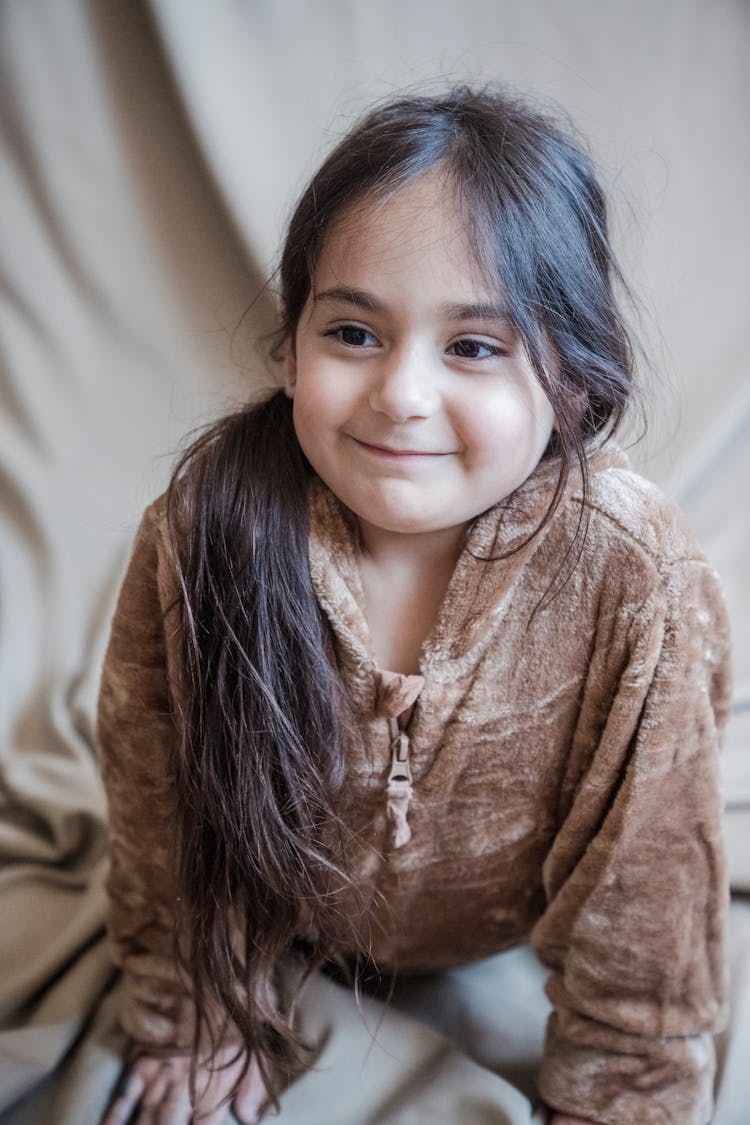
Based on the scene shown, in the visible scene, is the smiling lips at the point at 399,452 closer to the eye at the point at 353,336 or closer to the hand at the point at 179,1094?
the eye at the point at 353,336

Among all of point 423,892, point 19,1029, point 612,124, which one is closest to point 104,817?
point 19,1029

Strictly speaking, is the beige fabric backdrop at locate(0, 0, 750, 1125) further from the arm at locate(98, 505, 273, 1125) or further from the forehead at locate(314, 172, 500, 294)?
the forehead at locate(314, 172, 500, 294)

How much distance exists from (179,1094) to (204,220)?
108 cm

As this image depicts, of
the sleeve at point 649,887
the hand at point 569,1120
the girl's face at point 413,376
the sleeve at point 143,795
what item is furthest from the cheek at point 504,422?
the hand at point 569,1120

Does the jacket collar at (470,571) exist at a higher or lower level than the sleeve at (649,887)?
higher

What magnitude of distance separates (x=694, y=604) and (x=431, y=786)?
23 cm

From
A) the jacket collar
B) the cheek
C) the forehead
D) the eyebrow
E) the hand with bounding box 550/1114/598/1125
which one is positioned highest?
the forehead

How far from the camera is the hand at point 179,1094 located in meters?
0.86

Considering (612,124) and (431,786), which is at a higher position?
(612,124)

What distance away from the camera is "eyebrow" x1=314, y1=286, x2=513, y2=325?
26.0 inches

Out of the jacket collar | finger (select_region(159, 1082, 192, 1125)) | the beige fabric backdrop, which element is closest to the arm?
finger (select_region(159, 1082, 192, 1125))

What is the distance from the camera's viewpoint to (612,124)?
1380 millimetres

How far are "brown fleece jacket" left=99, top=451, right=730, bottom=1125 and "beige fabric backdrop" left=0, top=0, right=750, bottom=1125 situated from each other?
0.41 metres

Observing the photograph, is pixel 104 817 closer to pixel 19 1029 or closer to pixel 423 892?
pixel 19 1029
